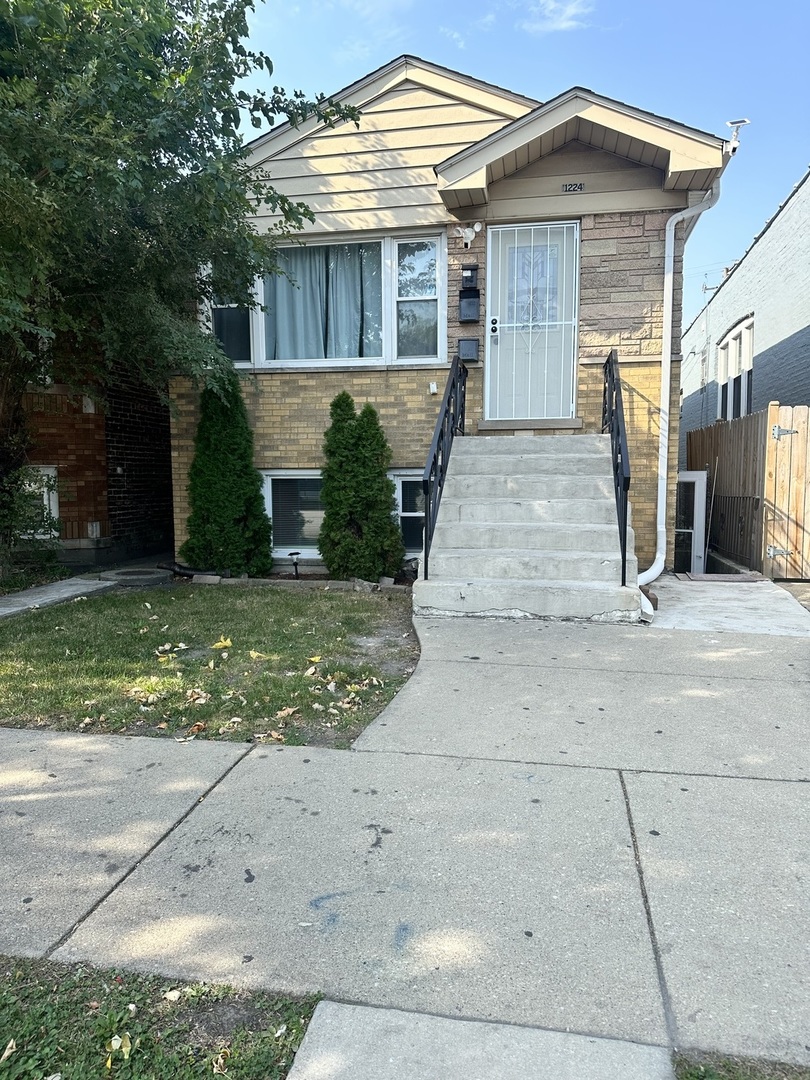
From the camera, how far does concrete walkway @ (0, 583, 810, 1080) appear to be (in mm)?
1789

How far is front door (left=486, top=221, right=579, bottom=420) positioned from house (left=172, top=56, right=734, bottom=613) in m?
0.02

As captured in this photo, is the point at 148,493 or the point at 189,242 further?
the point at 148,493

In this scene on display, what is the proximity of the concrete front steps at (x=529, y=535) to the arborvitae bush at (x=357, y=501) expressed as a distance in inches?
37.7

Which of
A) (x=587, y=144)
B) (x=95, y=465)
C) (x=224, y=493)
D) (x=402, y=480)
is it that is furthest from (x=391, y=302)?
(x=95, y=465)

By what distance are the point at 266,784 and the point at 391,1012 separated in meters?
1.40

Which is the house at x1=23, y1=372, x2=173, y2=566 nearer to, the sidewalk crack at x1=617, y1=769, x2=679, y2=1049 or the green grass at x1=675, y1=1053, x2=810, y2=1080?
the sidewalk crack at x1=617, y1=769, x2=679, y2=1049

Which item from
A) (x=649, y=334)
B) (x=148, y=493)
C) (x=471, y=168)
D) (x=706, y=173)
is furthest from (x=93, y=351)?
(x=706, y=173)

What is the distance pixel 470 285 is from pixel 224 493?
3.74 m

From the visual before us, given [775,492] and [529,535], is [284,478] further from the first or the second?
[775,492]

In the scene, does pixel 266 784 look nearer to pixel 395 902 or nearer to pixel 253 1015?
pixel 395 902

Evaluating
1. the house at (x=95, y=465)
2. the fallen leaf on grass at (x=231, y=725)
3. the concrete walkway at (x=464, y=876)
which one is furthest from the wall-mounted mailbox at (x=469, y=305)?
the fallen leaf on grass at (x=231, y=725)

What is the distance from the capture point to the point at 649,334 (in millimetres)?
7652


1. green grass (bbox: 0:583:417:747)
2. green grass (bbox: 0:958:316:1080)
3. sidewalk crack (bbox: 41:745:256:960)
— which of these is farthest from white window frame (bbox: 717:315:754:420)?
green grass (bbox: 0:958:316:1080)

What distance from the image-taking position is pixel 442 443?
23.2ft
